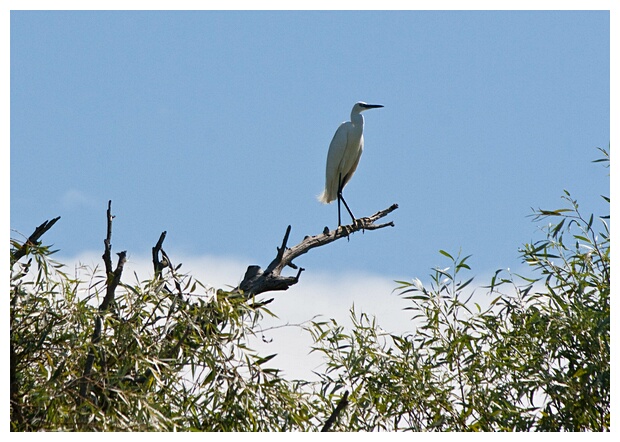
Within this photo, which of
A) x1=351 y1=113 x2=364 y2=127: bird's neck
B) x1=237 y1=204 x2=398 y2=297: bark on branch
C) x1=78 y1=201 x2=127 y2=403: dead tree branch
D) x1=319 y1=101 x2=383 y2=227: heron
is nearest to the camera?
x1=78 y1=201 x2=127 y2=403: dead tree branch

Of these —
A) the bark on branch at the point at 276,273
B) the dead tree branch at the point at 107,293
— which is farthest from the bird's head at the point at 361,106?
the dead tree branch at the point at 107,293

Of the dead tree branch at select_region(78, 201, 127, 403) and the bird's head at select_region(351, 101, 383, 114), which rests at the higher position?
the bird's head at select_region(351, 101, 383, 114)

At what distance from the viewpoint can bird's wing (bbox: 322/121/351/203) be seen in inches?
220

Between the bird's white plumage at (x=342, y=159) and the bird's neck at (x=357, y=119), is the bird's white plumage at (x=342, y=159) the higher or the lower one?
the lower one

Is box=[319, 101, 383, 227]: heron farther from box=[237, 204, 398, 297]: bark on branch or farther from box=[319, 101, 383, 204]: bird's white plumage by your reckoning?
box=[237, 204, 398, 297]: bark on branch

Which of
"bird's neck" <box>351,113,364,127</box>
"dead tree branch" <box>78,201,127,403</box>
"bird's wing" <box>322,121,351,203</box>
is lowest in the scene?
"dead tree branch" <box>78,201,127,403</box>

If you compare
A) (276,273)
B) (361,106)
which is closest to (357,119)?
(361,106)

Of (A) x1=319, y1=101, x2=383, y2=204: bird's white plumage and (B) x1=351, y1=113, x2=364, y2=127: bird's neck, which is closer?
(A) x1=319, y1=101, x2=383, y2=204: bird's white plumage

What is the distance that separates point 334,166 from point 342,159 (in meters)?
0.07

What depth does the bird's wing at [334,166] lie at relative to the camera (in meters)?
5.58

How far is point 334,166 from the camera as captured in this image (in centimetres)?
558

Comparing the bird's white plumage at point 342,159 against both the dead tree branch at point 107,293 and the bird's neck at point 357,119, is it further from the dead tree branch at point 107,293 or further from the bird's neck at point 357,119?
the dead tree branch at point 107,293

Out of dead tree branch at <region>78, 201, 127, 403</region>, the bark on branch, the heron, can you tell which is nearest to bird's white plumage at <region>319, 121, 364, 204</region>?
the heron

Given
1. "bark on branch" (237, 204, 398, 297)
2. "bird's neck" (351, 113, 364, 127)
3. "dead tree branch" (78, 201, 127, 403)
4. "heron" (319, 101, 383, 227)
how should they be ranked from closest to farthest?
"dead tree branch" (78, 201, 127, 403), "bark on branch" (237, 204, 398, 297), "heron" (319, 101, 383, 227), "bird's neck" (351, 113, 364, 127)
